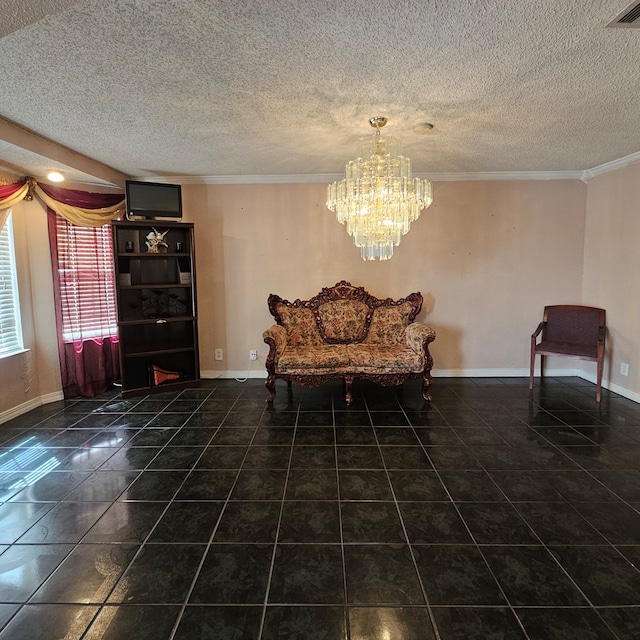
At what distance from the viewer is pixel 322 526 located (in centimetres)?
190

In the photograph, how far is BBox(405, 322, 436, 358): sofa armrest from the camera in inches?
142

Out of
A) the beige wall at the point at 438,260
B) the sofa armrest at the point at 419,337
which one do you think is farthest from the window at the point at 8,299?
the sofa armrest at the point at 419,337

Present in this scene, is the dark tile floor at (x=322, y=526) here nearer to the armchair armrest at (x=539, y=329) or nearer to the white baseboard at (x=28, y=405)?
the white baseboard at (x=28, y=405)

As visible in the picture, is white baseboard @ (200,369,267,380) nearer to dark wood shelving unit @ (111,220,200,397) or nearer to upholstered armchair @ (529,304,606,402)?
dark wood shelving unit @ (111,220,200,397)

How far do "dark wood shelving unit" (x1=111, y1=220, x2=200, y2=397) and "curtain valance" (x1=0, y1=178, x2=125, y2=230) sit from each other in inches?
9.7

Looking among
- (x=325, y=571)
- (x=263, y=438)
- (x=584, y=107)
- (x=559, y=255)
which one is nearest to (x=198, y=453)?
(x=263, y=438)

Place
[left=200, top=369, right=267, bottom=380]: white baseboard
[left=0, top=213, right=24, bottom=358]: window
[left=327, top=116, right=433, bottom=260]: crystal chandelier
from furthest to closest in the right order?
[left=200, top=369, right=267, bottom=380]: white baseboard
[left=0, top=213, right=24, bottom=358]: window
[left=327, top=116, right=433, bottom=260]: crystal chandelier

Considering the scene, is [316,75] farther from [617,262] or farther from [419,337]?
[617,262]

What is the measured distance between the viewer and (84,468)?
8.18 feet

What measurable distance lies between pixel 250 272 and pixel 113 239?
1.44 meters

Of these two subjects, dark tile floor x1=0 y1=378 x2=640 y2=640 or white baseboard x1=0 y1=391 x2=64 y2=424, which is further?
white baseboard x1=0 y1=391 x2=64 y2=424

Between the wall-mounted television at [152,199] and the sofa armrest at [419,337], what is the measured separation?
276cm

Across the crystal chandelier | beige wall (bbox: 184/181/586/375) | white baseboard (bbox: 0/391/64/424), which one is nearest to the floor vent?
the crystal chandelier

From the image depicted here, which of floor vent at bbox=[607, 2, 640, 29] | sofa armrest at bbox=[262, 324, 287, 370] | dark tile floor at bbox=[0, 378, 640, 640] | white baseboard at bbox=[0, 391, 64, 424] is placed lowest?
dark tile floor at bbox=[0, 378, 640, 640]
